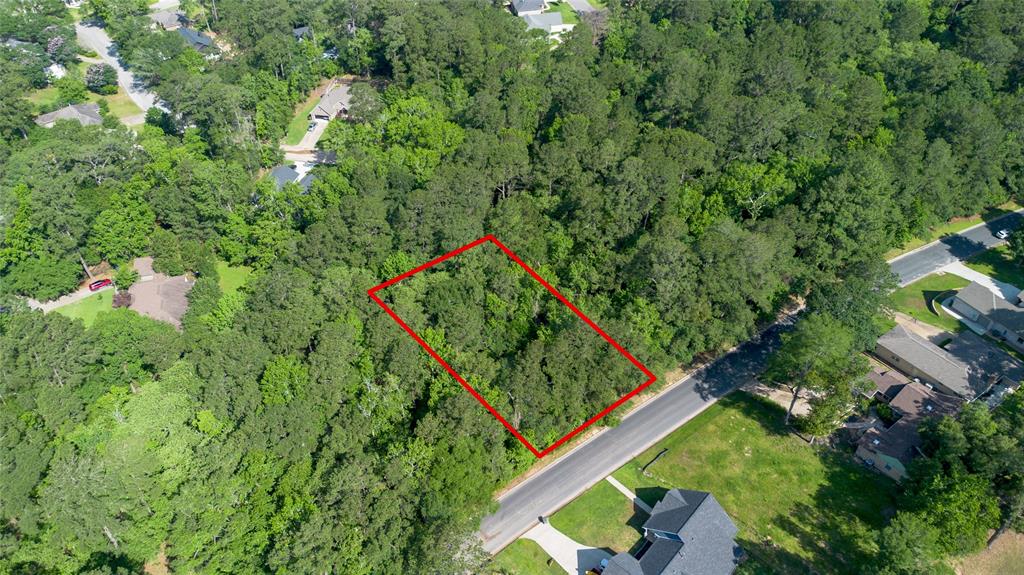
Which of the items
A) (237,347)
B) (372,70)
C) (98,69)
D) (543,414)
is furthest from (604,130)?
(98,69)

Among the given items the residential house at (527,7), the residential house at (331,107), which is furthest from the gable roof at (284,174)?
the residential house at (527,7)

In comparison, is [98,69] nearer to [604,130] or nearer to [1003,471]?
[604,130]

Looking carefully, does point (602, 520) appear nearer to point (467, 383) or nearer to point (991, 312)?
point (467, 383)

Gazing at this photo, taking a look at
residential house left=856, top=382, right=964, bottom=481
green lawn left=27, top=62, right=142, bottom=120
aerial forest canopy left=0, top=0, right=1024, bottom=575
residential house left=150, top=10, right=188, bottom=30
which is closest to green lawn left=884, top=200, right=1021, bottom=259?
aerial forest canopy left=0, top=0, right=1024, bottom=575

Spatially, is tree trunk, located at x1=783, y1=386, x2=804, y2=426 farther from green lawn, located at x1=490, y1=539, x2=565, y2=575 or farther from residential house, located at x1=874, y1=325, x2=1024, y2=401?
green lawn, located at x1=490, y1=539, x2=565, y2=575

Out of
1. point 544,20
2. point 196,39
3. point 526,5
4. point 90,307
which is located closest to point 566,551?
point 90,307

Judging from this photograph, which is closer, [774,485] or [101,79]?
[774,485]
